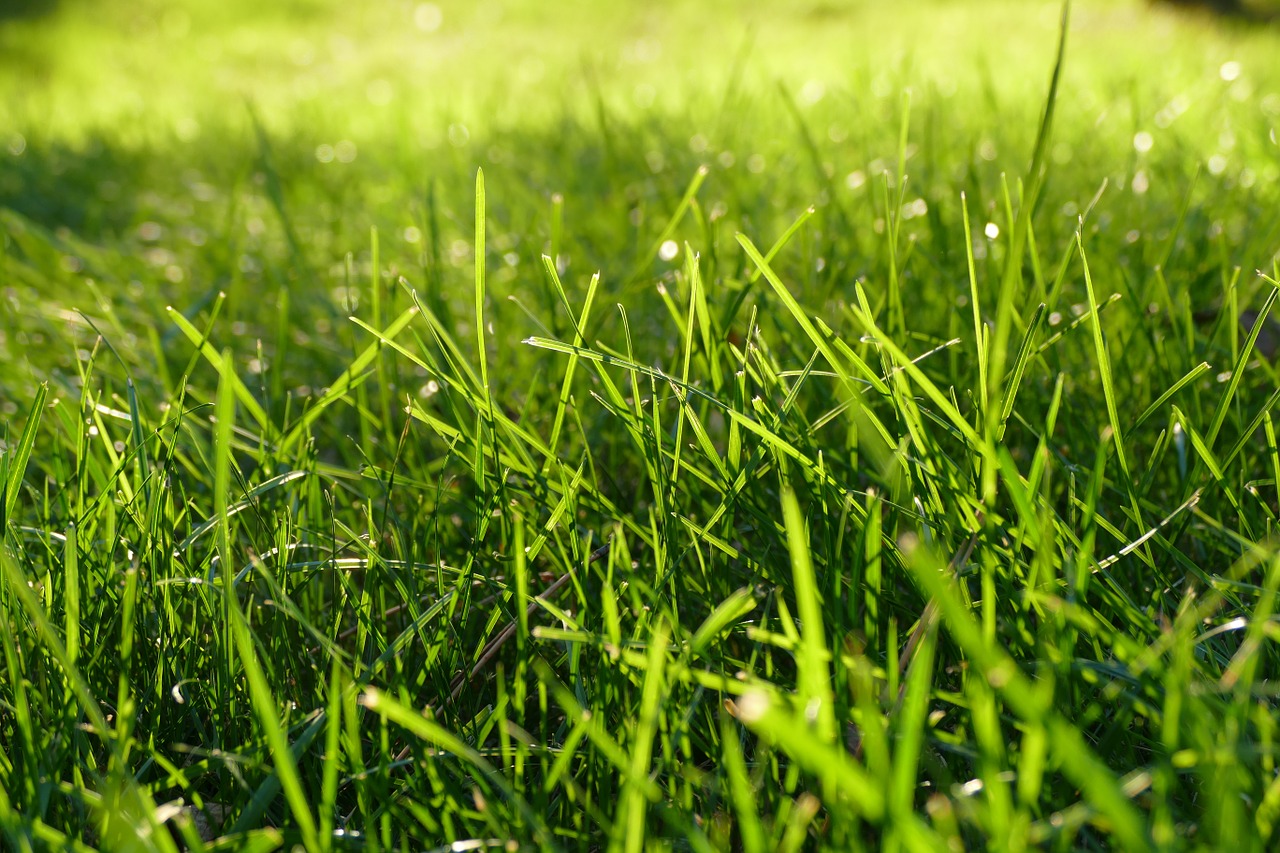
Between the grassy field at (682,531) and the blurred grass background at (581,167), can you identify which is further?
the blurred grass background at (581,167)

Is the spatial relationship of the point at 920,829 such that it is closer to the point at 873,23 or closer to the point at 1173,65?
the point at 1173,65

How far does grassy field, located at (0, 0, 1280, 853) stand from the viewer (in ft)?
1.82

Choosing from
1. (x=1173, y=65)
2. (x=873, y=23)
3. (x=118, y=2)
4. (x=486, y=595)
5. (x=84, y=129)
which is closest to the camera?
(x=486, y=595)

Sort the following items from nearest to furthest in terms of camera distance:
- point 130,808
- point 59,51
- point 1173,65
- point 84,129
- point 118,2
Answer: point 130,808
point 1173,65
point 84,129
point 59,51
point 118,2

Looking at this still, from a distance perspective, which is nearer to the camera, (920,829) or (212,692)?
(920,829)

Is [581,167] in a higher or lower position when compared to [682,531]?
higher

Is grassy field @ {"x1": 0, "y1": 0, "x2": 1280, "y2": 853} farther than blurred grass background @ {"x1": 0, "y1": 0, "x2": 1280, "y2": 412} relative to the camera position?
No

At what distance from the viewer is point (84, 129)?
4.27m

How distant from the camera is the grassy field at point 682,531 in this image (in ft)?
1.82

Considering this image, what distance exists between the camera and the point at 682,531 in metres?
0.90

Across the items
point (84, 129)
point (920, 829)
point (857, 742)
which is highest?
point (84, 129)

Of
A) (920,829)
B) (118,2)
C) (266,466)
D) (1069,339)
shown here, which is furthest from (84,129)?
(118,2)

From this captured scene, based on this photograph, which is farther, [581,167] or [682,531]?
[581,167]

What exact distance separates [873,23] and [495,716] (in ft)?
31.1
